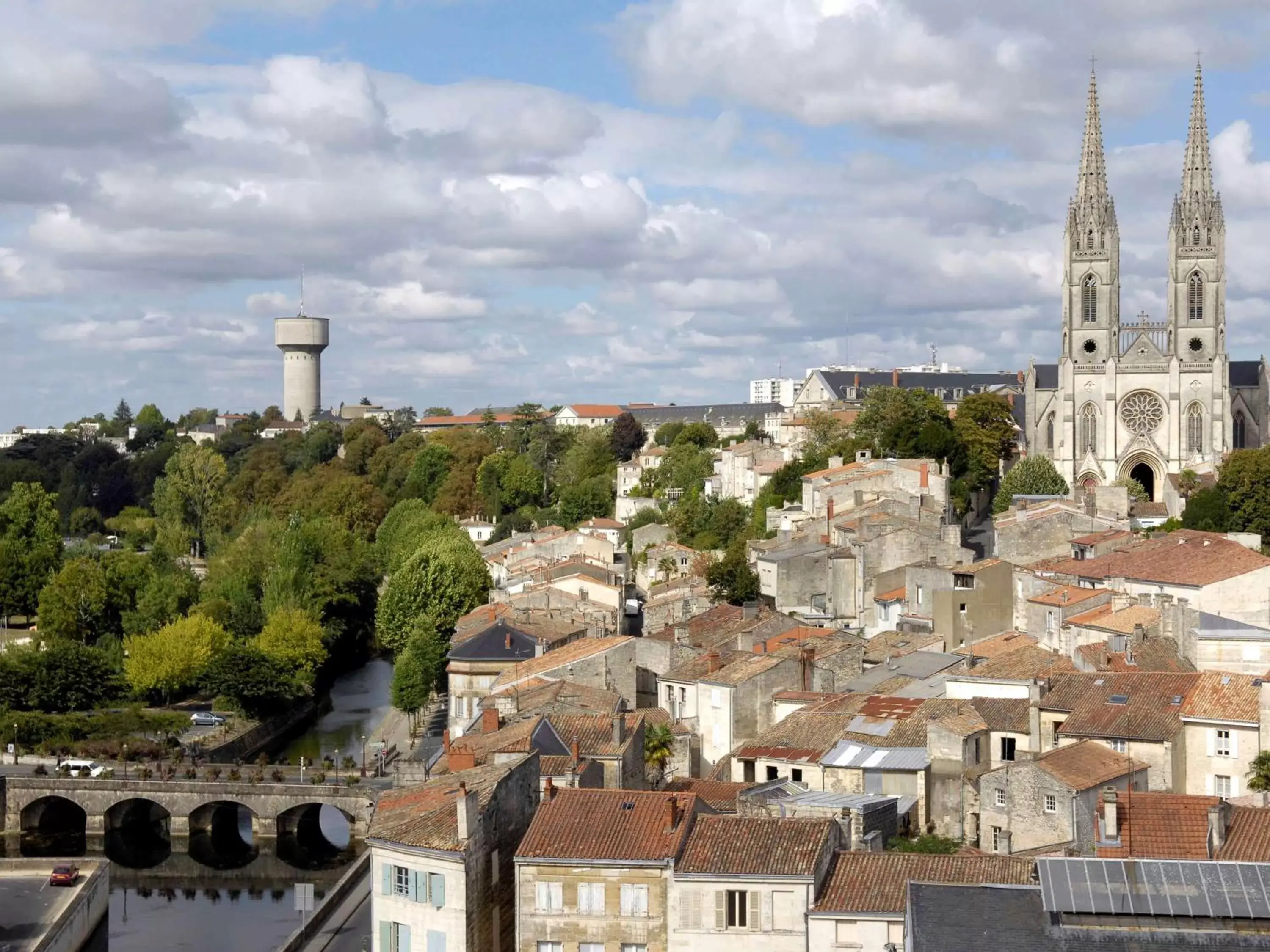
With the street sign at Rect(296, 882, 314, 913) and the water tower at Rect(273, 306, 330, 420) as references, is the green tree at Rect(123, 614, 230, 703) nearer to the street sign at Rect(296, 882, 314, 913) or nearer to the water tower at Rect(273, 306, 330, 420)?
the street sign at Rect(296, 882, 314, 913)

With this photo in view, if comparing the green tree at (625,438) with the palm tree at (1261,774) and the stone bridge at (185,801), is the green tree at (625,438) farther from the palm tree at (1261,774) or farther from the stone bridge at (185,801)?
the palm tree at (1261,774)

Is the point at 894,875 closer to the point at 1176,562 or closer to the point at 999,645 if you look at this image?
the point at 999,645

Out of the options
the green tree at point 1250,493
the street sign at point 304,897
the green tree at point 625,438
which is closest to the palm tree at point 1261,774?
the street sign at point 304,897

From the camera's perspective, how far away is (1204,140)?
9444cm

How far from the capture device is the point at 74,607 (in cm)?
7288

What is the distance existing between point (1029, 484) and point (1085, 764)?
49.4 metres

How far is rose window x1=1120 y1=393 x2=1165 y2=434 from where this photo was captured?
9269 centimetres

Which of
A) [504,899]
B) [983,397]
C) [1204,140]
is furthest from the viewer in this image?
[1204,140]

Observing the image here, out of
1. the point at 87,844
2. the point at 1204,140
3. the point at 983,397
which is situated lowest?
the point at 87,844

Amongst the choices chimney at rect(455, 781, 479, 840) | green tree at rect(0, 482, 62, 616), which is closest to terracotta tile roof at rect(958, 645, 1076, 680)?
chimney at rect(455, 781, 479, 840)

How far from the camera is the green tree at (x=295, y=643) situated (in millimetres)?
66500

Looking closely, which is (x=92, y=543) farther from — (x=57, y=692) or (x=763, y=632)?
(x=763, y=632)

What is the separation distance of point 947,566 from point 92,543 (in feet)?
230

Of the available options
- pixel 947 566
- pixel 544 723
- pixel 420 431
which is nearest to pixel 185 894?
pixel 544 723
